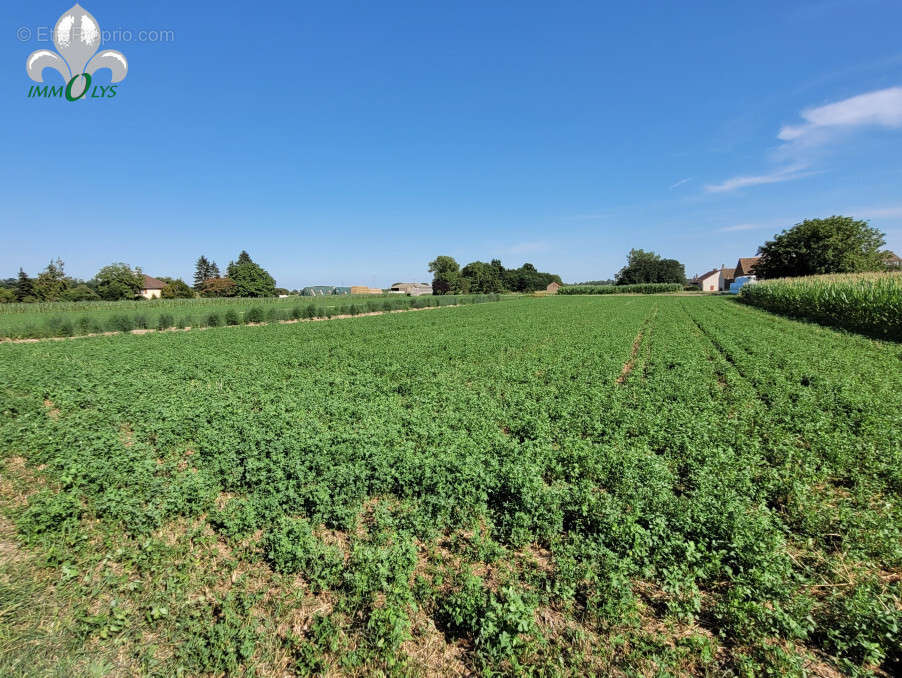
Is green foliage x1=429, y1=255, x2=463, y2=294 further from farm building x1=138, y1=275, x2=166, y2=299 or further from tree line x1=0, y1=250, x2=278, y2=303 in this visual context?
farm building x1=138, y1=275, x2=166, y2=299

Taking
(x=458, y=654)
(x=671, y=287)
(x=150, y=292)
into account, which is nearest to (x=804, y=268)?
(x=671, y=287)

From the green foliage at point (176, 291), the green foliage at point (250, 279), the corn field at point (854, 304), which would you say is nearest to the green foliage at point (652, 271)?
the corn field at point (854, 304)

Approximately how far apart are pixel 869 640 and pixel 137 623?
6529 mm

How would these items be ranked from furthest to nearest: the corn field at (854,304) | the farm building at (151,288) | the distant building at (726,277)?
the distant building at (726,277) → the farm building at (151,288) → the corn field at (854,304)

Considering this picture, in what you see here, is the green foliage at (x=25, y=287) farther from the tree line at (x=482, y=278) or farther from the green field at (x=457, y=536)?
the tree line at (x=482, y=278)

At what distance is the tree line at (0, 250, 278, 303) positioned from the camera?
208ft

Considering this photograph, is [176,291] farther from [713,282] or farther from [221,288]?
[713,282]

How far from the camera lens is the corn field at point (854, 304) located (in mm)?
20062

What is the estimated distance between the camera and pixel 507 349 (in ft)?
57.4

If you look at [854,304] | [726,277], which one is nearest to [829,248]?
[854,304]

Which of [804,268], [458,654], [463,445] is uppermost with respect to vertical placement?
Result: [804,268]

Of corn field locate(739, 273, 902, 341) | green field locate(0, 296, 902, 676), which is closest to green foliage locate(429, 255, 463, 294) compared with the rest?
corn field locate(739, 273, 902, 341)

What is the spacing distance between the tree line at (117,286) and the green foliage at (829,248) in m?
110

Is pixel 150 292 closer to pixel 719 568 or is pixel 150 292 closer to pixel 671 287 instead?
pixel 719 568
